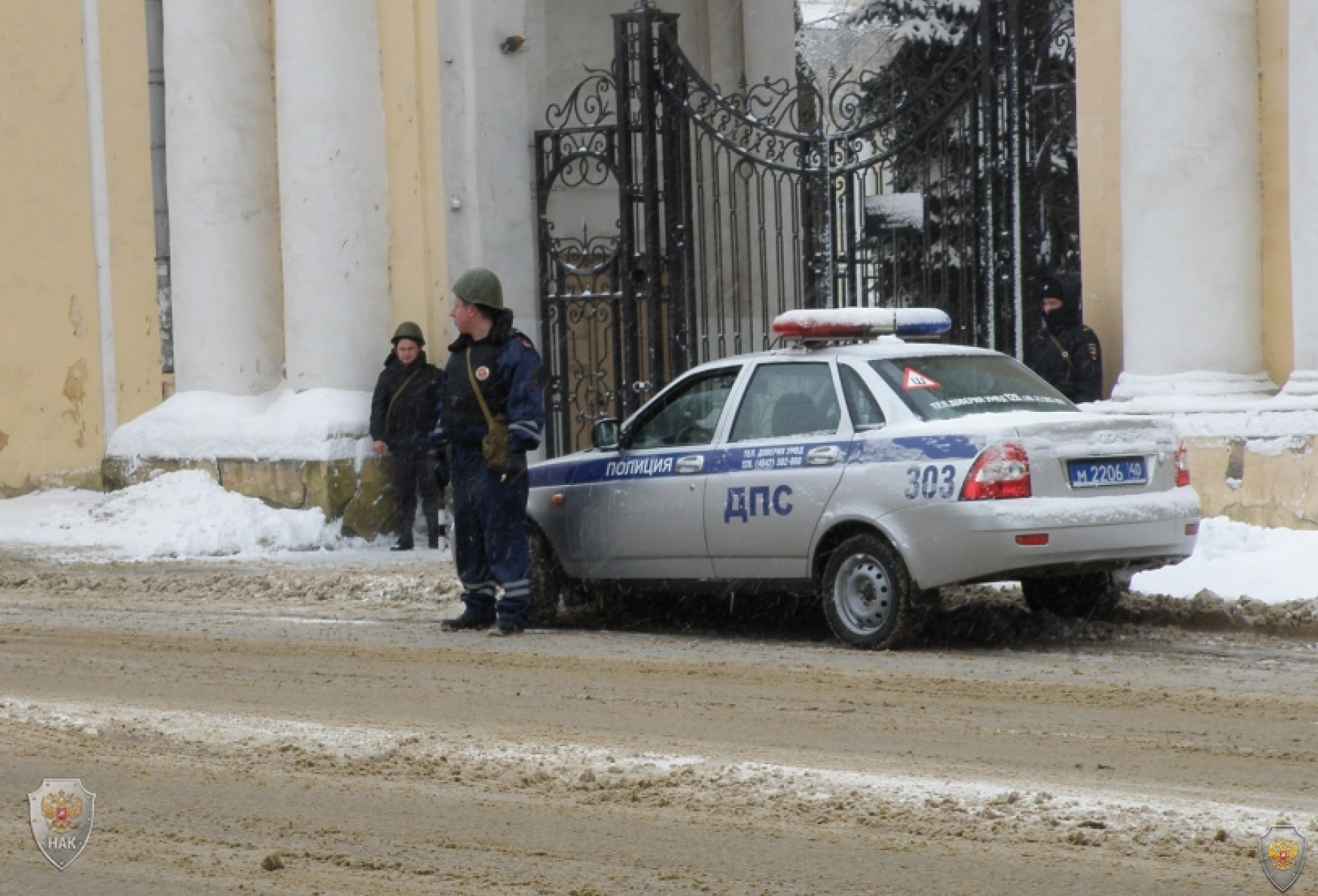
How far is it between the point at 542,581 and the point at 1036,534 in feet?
10.9

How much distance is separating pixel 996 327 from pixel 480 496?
584 cm

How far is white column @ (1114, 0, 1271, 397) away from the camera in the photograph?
1273cm

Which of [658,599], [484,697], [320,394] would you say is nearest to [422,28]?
[320,394]

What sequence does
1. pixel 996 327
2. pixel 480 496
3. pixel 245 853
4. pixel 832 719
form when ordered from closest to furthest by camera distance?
pixel 245 853 < pixel 832 719 < pixel 480 496 < pixel 996 327

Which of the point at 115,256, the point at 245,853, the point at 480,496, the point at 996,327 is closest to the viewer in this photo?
the point at 245,853

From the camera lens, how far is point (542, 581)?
11297 mm

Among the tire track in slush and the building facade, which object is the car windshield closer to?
the building facade

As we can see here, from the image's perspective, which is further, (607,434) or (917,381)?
(607,434)

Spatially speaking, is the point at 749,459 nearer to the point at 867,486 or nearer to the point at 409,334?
the point at 867,486

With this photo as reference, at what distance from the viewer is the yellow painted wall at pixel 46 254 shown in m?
18.4

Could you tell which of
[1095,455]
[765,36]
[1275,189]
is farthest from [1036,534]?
[765,36]

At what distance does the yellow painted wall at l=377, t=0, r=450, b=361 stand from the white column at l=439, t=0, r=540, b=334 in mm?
109

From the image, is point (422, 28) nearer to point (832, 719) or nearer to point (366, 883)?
point (832, 719)

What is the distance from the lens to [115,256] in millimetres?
18375
